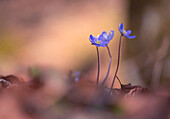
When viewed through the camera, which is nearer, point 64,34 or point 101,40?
point 101,40

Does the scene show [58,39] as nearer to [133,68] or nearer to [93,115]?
[133,68]

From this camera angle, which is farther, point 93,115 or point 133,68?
point 133,68

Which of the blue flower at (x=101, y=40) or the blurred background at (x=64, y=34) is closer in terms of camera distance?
the blue flower at (x=101, y=40)

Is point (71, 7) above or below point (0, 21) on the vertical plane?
above

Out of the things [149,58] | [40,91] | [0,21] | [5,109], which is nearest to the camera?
[5,109]

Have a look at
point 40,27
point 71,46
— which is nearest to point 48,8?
point 40,27

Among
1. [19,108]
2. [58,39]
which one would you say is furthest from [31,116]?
[58,39]

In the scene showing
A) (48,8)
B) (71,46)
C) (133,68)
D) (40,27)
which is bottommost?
(133,68)

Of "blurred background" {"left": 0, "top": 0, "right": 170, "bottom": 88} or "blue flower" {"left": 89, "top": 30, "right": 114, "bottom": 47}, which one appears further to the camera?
"blurred background" {"left": 0, "top": 0, "right": 170, "bottom": 88}

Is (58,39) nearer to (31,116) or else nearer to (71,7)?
(71,7)

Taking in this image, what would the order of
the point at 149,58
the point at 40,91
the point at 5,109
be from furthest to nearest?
the point at 149,58 → the point at 40,91 → the point at 5,109
